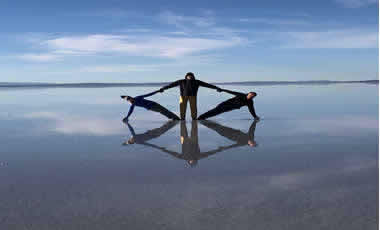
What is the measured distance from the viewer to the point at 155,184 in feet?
18.5

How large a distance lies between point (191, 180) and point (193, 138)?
4.28 metres

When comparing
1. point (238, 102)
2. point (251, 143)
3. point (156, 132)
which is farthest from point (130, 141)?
point (238, 102)

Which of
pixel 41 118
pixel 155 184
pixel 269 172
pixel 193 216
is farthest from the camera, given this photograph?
pixel 41 118

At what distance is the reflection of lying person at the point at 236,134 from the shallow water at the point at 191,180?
65 mm

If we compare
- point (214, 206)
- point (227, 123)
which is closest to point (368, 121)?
point (227, 123)

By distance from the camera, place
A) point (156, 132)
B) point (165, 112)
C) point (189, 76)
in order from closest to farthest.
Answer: point (156, 132) < point (189, 76) < point (165, 112)

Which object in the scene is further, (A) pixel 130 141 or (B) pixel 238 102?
(B) pixel 238 102

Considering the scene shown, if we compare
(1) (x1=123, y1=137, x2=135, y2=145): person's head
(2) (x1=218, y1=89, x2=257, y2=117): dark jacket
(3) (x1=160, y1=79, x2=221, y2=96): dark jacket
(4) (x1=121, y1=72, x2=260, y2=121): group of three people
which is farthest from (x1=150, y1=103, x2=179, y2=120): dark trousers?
(1) (x1=123, y1=137, x2=135, y2=145): person's head

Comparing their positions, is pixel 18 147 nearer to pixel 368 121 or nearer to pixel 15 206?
pixel 15 206

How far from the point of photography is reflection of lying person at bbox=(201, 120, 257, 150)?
30.4 ft

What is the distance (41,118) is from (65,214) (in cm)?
1152

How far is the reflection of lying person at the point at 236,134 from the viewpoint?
927 centimetres

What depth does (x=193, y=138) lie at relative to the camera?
10086 mm

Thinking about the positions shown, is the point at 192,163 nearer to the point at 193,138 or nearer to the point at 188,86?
the point at 193,138
